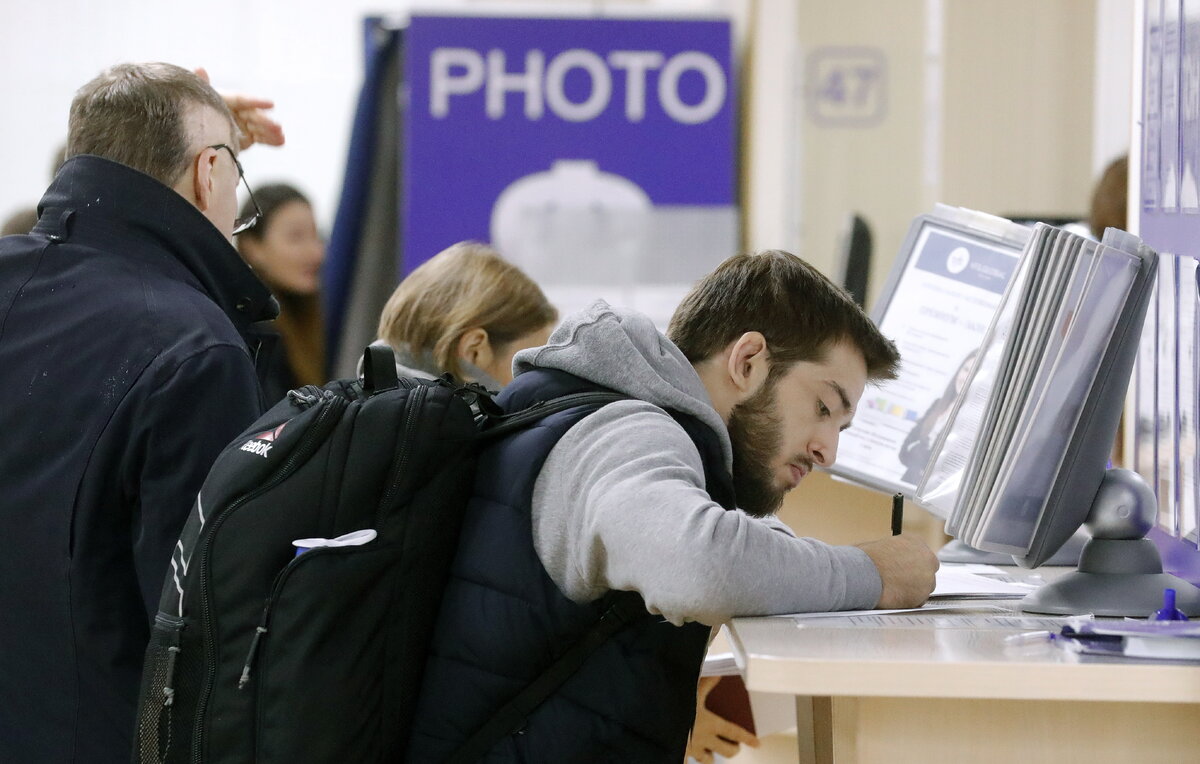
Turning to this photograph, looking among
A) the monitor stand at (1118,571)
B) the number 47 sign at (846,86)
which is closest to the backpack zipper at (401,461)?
the monitor stand at (1118,571)

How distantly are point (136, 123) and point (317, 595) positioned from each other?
0.83m

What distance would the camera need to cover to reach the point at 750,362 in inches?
57.2

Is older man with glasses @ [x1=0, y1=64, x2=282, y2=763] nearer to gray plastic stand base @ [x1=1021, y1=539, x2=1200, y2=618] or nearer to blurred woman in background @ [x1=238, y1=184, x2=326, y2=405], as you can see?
gray plastic stand base @ [x1=1021, y1=539, x2=1200, y2=618]

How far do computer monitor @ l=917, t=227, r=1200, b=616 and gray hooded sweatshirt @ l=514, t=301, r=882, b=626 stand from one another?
6.1 inches

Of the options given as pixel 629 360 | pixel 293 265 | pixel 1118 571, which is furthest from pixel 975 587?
pixel 293 265

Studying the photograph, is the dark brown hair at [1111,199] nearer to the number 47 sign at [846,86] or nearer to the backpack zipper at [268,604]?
the number 47 sign at [846,86]

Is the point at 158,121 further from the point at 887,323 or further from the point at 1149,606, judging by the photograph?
the point at 1149,606

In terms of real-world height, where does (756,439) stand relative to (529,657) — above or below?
above

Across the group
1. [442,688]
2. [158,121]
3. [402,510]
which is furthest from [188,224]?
[442,688]

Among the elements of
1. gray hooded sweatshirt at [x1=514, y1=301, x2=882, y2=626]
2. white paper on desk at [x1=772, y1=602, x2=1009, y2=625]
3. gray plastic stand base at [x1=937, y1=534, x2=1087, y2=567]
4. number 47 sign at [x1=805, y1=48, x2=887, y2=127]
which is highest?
number 47 sign at [x1=805, y1=48, x2=887, y2=127]

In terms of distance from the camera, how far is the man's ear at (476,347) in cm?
222

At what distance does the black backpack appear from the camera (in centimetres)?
121

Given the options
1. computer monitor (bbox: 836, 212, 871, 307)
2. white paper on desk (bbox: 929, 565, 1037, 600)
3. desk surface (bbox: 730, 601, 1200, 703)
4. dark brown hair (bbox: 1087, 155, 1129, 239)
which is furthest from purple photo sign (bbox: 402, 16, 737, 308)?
desk surface (bbox: 730, 601, 1200, 703)

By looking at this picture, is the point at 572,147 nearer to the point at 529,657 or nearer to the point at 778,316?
the point at 778,316
